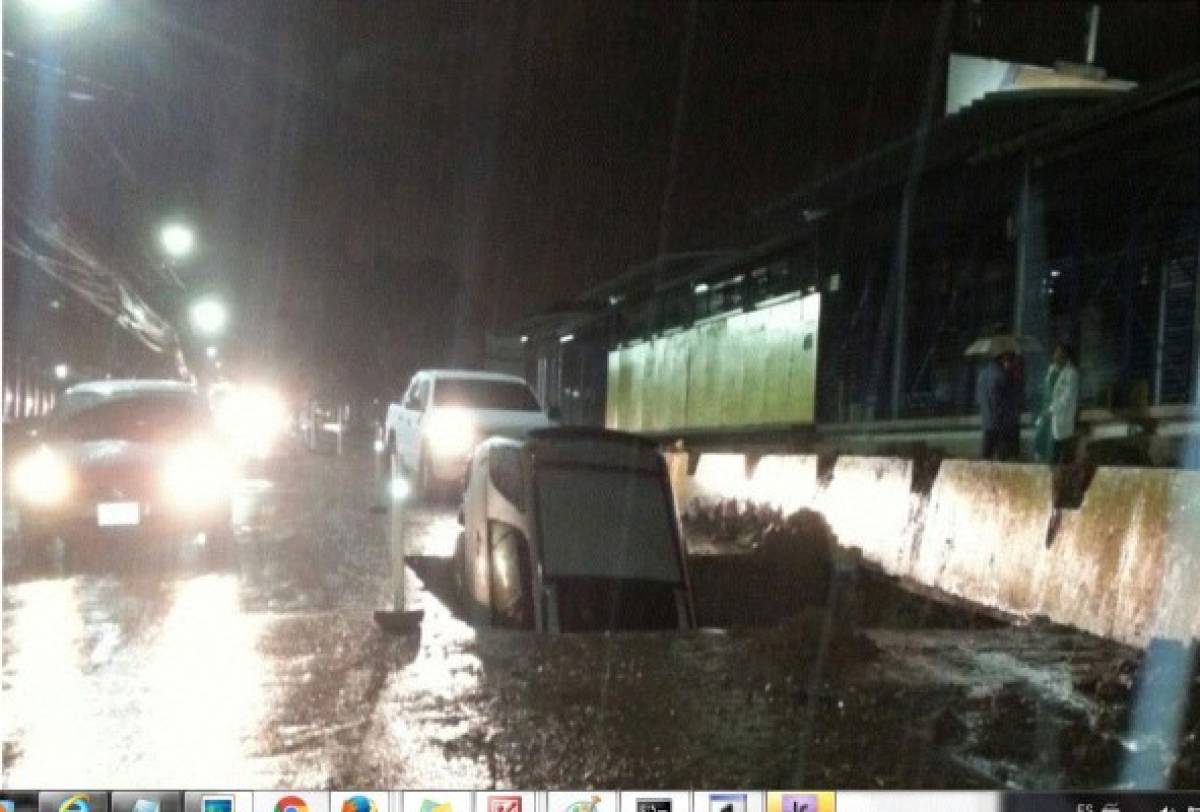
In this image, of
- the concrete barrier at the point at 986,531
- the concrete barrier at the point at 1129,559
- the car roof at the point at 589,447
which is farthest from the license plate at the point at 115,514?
the concrete barrier at the point at 1129,559

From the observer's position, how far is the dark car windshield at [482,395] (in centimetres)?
1806

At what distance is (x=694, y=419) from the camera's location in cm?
2992

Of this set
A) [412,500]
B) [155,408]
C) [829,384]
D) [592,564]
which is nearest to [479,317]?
[829,384]

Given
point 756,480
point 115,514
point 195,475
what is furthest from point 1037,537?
point 115,514

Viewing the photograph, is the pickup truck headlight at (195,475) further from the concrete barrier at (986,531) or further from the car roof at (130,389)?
the concrete barrier at (986,531)

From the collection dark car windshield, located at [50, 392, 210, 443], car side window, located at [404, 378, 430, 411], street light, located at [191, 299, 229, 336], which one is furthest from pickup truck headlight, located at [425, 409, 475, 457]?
street light, located at [191, 299, 229, 336]

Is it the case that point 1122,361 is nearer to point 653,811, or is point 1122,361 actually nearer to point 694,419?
point 694,419

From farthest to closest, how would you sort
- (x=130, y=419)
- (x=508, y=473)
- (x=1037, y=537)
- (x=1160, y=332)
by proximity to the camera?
(x=1160, y=332) → (x=130, y=419) → (x=508, y=473) → (x=1037, y=537)

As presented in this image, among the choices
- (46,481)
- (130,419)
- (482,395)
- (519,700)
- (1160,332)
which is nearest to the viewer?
(519,700)

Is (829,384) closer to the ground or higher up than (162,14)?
closer to the ground

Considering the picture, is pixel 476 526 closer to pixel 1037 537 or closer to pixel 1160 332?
pixel 1037 537

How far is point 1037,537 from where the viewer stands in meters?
8.79

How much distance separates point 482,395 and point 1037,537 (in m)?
10.7

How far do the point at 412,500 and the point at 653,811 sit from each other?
16040 mm
